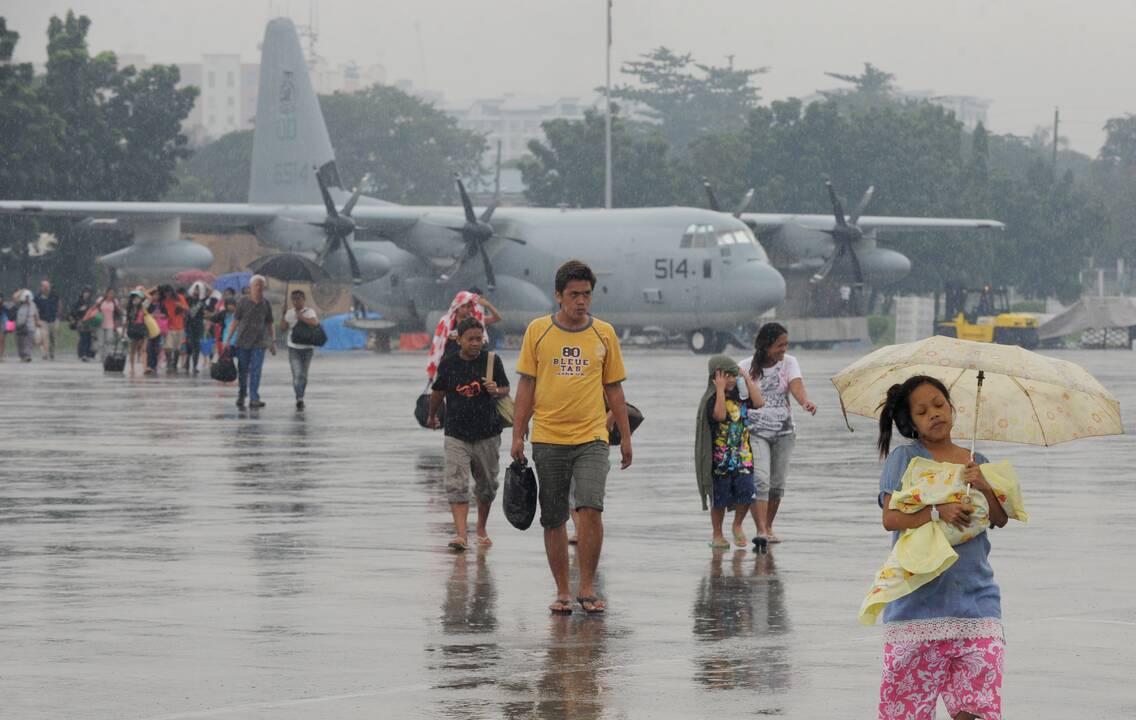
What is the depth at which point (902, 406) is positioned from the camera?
651cm

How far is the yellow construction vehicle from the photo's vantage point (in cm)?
6206

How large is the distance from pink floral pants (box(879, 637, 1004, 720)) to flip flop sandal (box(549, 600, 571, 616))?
381 cm

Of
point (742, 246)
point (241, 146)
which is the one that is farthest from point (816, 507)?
point (241, 146)

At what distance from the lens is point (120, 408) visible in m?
27.9

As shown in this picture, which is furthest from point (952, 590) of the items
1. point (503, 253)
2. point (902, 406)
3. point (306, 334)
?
point (503, 253)

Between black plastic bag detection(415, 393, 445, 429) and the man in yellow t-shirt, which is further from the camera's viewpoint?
black plastic bag detection(415, 393, 445, 429)

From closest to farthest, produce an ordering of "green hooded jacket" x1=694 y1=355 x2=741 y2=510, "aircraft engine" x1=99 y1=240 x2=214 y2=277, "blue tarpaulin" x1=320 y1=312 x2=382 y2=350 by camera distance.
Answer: "green hooded jacket" x1=694 y1=355 x2=741 y2=510 < "aircraft engine" x1=99 y1=240 x2=214 y2=277 < "blue tarpaulin" x1=320 y1=312 x2=382 y2=350

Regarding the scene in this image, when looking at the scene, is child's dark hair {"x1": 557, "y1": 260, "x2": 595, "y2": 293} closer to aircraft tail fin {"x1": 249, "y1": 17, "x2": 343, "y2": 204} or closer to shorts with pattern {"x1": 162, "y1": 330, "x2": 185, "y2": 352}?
shorts with pattern {"x1": 162, "y1": 330, "x2": 185, "y2": 352}

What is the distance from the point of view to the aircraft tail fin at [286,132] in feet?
192

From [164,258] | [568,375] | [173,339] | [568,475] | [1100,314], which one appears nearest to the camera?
[568,375]

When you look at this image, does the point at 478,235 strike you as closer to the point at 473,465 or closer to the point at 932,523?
the point at 473,465

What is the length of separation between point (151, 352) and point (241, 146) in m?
112

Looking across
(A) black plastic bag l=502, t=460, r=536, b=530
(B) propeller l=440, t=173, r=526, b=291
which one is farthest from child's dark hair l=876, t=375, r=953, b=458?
(B) propeller l=440, t=173, r=526, b=291

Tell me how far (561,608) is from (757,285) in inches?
1502
